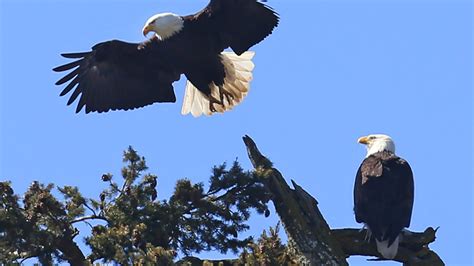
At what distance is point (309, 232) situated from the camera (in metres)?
7.47

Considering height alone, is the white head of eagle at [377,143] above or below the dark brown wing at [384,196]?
above

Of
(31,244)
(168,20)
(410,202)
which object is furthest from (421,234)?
(168,20)

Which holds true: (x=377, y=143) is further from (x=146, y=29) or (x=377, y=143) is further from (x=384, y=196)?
(x=146, y=29)

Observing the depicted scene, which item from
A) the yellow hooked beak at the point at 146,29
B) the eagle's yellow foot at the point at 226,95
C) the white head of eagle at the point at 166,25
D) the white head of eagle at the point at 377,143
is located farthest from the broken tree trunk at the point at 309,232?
the eagle's yellow foot at the point at 226,95

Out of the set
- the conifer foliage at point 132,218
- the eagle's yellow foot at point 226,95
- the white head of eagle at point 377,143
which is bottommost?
the conifer foliage at point 132,218

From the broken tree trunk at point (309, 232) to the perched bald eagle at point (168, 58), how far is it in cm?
198

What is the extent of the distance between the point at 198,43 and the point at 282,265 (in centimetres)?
300

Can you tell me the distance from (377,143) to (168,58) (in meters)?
1.71

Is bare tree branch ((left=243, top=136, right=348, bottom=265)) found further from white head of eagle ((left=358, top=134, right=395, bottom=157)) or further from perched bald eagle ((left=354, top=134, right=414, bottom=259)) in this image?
white head of eagle ((left=358, top=134, right=395, bottom=157))

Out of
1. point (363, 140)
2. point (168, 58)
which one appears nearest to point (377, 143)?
point (363, 140)

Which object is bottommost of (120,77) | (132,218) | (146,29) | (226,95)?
(132,218)

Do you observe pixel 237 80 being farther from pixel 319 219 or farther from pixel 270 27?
pixel 319 219

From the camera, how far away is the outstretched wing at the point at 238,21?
371 inches

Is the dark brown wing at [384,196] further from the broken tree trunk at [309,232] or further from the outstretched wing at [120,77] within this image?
the outstretched wing at [120,77]
